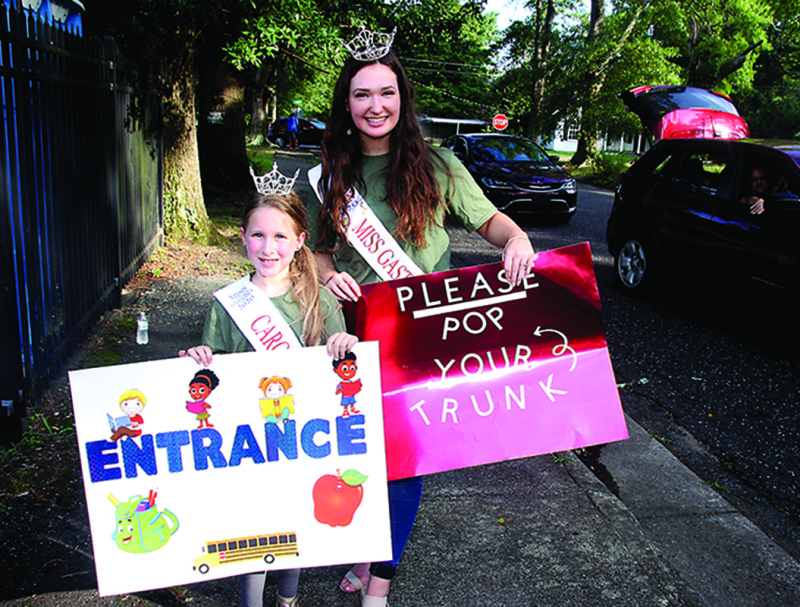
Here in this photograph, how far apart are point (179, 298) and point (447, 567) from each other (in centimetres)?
416

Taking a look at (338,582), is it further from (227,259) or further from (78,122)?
(227,259)

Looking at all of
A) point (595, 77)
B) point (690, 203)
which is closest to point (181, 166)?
point (690, 203)

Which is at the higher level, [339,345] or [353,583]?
[339,345]

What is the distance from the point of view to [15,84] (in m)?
3.70

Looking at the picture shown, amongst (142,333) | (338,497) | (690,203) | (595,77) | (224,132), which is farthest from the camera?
(595,77)

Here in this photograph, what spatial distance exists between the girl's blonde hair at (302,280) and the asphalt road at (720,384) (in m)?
2.10

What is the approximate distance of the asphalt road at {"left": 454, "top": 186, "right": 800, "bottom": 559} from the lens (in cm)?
354

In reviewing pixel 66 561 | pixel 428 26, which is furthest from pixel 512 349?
pixel 428 26

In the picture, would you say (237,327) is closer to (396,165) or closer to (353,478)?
(353,478)

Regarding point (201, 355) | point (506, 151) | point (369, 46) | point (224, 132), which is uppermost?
point (369, 46)

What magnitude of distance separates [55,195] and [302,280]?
2.96 meters

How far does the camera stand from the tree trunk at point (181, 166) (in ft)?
26.0

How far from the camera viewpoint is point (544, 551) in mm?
2773

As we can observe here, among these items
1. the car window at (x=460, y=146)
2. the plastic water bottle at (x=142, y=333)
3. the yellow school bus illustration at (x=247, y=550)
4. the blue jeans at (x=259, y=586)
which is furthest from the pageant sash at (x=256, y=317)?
the car window at (x=460, y=146)
